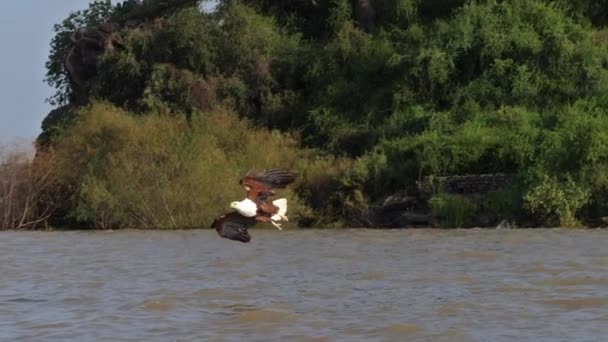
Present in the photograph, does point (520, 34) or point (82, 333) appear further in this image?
point (520, 34)

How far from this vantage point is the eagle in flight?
30.1ft

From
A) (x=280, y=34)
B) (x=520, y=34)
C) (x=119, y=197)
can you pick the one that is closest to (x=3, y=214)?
(x=119, y=197)

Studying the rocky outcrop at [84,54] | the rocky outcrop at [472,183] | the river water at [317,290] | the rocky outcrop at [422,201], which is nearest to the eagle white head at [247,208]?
the river water at [317,290]

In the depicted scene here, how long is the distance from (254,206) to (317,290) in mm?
4416

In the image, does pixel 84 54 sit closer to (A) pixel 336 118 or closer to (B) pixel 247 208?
(A) pixel 336 118

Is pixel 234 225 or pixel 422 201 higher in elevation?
pixel 234 225

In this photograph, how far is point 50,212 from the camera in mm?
28484

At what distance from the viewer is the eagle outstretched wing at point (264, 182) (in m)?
9.24

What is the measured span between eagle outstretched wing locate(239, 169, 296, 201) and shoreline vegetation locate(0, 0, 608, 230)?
49.8 ft

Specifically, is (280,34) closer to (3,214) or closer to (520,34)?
(520,34)

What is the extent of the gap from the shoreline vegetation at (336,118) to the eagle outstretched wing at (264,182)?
15.2 m

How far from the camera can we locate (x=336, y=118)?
30312mm

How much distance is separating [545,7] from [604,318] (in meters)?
20.7

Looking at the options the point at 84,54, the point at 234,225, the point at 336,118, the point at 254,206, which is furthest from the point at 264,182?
the point at 84,54
